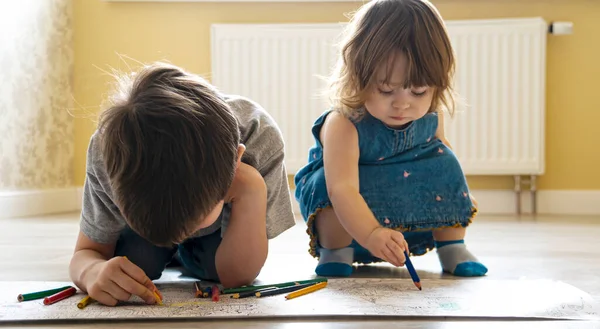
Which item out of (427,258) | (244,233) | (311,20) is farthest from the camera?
(311,20)

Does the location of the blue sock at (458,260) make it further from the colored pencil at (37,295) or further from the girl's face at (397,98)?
the colored pencil at (37,295)

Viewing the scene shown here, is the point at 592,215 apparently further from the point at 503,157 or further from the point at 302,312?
the point at 302,312

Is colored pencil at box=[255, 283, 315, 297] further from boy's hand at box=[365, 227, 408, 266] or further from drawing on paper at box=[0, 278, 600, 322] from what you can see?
boy's hand at box=[365, 227, 408, 266]

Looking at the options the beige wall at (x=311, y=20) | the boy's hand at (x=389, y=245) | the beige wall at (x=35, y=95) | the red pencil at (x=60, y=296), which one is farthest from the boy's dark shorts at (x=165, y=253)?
the beige wall at (x=311, y=20)

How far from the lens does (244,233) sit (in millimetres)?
1015

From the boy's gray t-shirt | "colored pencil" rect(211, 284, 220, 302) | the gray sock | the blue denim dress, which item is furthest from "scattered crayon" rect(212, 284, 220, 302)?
the gray sock

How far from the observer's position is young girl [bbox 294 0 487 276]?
114 centimetres

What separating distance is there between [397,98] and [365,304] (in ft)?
1.21

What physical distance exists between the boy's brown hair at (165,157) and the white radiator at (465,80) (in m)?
1.66

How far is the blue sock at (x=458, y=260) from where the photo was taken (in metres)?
1.20

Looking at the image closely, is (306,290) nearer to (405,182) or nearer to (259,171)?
(259,171)

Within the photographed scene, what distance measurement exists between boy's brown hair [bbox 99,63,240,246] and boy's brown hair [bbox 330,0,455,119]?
1.28ft

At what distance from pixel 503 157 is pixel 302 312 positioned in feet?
5.81

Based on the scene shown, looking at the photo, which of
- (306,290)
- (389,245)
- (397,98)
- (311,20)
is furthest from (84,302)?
(311,20)
